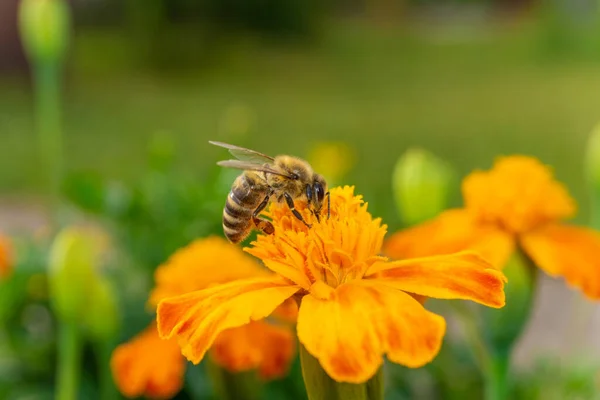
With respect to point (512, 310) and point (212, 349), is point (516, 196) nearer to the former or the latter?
point (512, 310)

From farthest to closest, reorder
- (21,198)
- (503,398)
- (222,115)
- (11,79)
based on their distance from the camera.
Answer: (11,79)
(222,115)
(21,198)
(503,398)

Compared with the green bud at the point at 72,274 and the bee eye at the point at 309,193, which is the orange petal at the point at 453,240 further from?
the green bud at the point at 72,274

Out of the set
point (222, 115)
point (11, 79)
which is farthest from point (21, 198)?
point (11, 79)

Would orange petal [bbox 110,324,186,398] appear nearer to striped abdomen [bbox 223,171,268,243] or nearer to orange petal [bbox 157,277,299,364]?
striped abdomen [bbox 223,171,268,243]

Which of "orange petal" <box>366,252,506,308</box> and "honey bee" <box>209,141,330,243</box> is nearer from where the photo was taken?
"orange petal" <box>366,252,506,308</box>

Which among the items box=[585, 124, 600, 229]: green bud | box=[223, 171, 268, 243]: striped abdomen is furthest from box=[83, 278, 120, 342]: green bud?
box=[585, 124, 600, 229]: green bud

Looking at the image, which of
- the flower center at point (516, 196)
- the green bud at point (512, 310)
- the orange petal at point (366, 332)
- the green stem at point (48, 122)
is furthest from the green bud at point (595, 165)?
the green stem at point (48, 122)

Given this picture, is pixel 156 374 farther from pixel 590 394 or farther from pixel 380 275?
pixel 590 394
